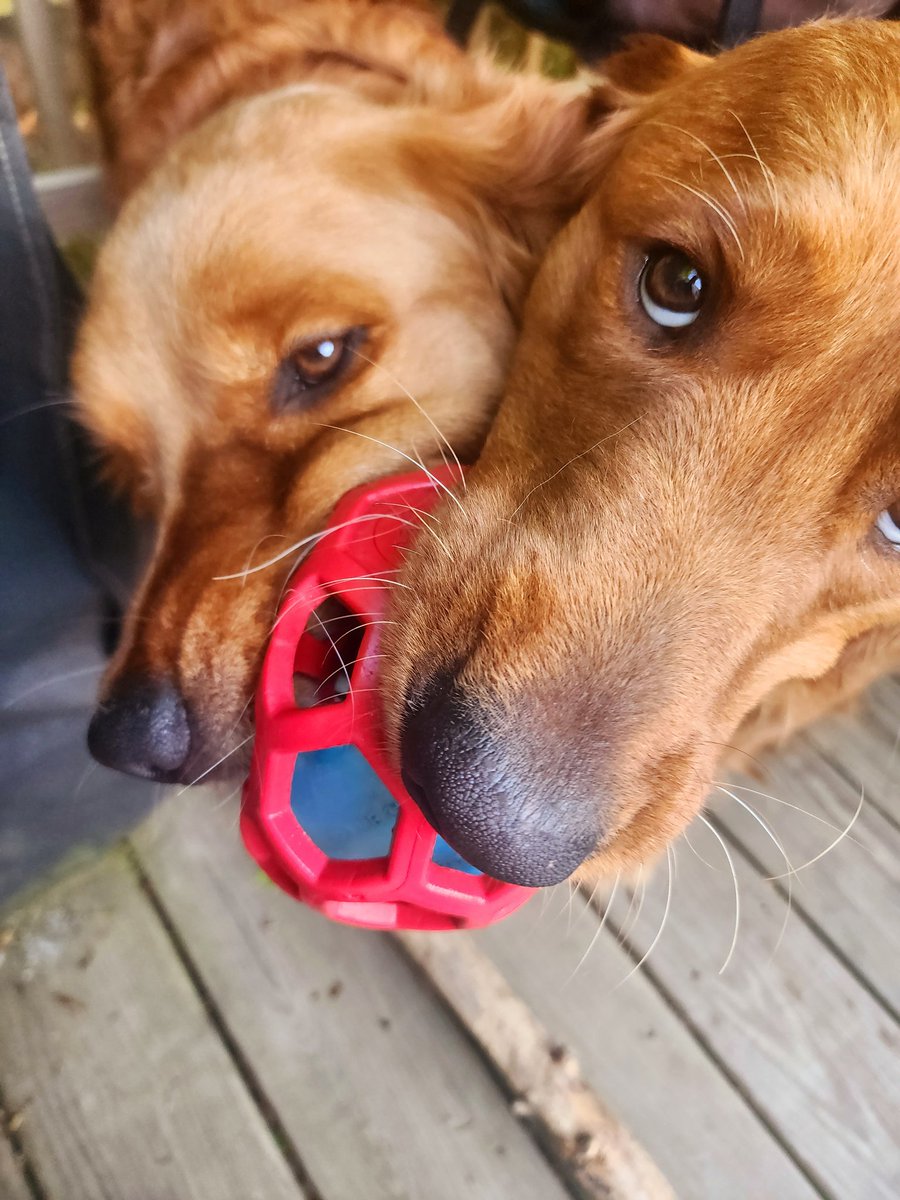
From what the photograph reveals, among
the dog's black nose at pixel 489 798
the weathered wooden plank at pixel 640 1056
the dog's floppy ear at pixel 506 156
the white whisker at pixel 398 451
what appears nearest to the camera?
Answer: the dog's black nose at pixel 489 798

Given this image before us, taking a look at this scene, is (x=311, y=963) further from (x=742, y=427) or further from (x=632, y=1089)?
(x=742, y=427)

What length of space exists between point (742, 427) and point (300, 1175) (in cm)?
155

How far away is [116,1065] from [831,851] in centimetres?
157

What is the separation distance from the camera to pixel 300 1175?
1736 mm

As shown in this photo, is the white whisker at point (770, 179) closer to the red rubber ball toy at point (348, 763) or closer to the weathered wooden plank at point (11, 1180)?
the red rubber ball toy at point (348, 763)

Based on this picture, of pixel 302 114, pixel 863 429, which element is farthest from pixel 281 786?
pixel 302 114

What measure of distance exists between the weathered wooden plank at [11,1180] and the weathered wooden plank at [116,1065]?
1.2 inches

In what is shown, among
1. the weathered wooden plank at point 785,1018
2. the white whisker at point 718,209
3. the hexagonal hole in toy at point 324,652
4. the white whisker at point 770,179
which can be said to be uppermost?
the white whisker at point 770,179

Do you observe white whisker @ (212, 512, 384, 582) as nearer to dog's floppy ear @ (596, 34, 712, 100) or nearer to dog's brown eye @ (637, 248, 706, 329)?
dog's brown eye @ (637, 248, 706, 329)

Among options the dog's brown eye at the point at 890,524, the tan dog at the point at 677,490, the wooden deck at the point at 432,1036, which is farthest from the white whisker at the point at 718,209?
the wooden deck at the point at 432,1036

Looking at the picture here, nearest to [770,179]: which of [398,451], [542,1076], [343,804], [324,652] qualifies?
[398,451]

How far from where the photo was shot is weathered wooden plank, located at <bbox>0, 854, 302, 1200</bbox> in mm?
1729

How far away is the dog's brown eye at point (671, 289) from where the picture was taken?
108 cm

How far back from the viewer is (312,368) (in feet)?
4.33
